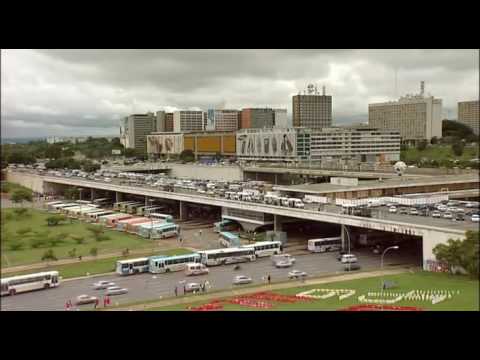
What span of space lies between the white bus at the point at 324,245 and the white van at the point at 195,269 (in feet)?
8.91

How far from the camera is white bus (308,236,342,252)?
1095 cm

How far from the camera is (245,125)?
2572 centimetres

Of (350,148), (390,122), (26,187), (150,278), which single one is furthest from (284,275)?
(350,148)

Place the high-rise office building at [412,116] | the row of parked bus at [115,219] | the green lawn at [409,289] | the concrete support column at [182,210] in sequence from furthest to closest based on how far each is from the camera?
the concrete support column at [182,210], the high-rise office building at [412,116], the row of parked bus at [115,219], the green lawn at [409,289]

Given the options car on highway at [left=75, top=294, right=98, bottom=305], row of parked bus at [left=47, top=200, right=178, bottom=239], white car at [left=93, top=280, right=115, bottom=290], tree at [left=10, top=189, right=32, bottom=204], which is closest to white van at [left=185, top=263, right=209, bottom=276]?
row of parked bus at [left=47, top=200, right=178, bottom=239]

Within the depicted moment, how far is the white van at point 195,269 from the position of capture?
9016 millimetres

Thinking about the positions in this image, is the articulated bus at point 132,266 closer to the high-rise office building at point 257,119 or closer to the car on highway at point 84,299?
the car on highway at point 84,299

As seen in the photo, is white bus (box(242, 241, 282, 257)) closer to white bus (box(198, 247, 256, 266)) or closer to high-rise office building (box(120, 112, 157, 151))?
white bus (box(198, 247, 256, 266))

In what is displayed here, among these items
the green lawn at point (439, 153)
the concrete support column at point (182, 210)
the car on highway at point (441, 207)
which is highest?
the green lawn at point (439, 153)

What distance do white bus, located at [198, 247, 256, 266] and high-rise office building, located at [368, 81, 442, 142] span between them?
14.8ft

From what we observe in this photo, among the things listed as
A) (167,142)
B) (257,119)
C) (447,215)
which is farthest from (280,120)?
(447,215)

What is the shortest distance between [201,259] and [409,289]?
13.4ft

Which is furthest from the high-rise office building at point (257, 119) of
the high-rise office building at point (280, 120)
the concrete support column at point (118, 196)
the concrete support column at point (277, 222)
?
the concrete support column at point (118, 196)

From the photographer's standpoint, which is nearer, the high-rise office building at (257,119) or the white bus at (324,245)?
the white bus at (324,245)
